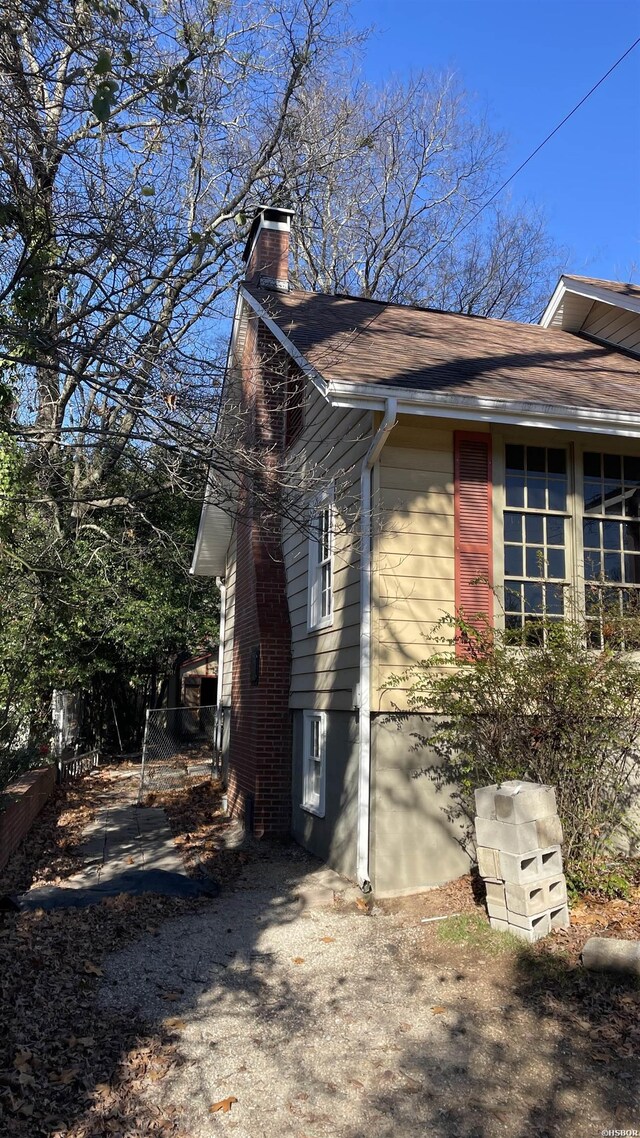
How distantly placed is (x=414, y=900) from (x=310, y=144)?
2107cm

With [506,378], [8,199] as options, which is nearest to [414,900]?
[506,378]

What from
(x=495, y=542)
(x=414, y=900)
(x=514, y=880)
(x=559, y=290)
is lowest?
(x=414, y=900)

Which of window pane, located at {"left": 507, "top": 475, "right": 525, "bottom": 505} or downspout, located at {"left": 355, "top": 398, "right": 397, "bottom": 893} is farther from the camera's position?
window pane, located at {"left": 507, "top": 475, "right": 525, "bottom": 505}

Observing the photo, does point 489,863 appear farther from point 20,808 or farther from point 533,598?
point 20,808

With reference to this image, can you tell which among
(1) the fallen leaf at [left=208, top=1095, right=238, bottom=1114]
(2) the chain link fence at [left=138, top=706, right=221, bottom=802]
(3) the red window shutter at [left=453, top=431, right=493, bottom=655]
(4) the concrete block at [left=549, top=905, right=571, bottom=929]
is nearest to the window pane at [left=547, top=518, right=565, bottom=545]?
(3) the red window shutter at [left=453, top=431, right=493, bottom=655]

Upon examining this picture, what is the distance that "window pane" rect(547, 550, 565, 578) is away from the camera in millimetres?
8359

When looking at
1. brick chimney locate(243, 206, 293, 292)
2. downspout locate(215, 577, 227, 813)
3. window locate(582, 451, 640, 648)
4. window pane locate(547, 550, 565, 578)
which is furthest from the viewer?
downspout locate(215, 577, 227, 813)

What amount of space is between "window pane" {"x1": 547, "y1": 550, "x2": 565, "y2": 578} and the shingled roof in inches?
56.8

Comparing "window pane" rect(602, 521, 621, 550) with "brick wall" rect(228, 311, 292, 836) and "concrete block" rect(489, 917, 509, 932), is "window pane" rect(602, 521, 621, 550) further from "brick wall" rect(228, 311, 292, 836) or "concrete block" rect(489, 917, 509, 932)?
"concrete block" rect(489, 917, 509, 932)

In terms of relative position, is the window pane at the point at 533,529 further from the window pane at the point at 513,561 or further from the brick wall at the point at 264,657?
the brick wall at the point at 264,657

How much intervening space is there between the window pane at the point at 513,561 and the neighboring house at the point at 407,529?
0.05 feet

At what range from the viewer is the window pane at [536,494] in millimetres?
8453

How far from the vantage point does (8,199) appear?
676cm

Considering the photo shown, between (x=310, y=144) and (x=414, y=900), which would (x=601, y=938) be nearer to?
(x=414, y=900)
